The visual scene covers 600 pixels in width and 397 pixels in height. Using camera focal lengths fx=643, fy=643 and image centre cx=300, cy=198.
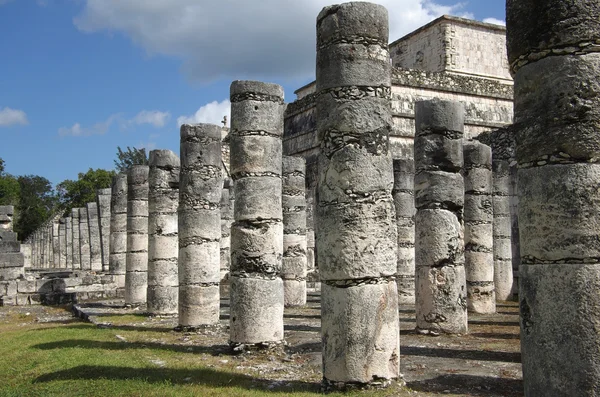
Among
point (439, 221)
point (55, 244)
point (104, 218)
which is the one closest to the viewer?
point (439, 221)

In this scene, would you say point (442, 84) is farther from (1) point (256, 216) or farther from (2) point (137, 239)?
(1) point (256, 216)

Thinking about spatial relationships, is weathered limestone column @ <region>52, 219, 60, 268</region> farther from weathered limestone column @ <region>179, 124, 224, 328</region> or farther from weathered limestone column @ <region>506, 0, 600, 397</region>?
weathered limestone column @ <region>506, 0, 600, 397</region>

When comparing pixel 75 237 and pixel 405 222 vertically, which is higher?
pixel 75 237

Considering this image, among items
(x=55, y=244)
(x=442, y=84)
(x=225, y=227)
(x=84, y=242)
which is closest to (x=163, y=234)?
(x=225, y=227)

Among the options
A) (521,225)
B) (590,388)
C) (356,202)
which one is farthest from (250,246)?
(590,388)

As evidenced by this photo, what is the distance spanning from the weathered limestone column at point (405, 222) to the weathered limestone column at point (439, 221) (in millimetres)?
5456

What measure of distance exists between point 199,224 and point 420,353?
17.2 feet

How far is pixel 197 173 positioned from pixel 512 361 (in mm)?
6929

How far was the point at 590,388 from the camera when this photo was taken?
4730 mm

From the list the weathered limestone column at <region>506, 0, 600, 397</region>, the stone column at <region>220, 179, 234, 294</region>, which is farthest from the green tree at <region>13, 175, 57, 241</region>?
Result: the weathered limestone column at <region>506, 0, 600, 397</region>

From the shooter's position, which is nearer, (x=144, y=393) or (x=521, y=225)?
(x=521, y=225)

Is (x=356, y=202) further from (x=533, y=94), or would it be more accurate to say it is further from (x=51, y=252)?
(x=51, y=252)

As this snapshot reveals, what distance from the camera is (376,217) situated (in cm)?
713

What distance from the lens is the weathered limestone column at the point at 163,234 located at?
1494cm
